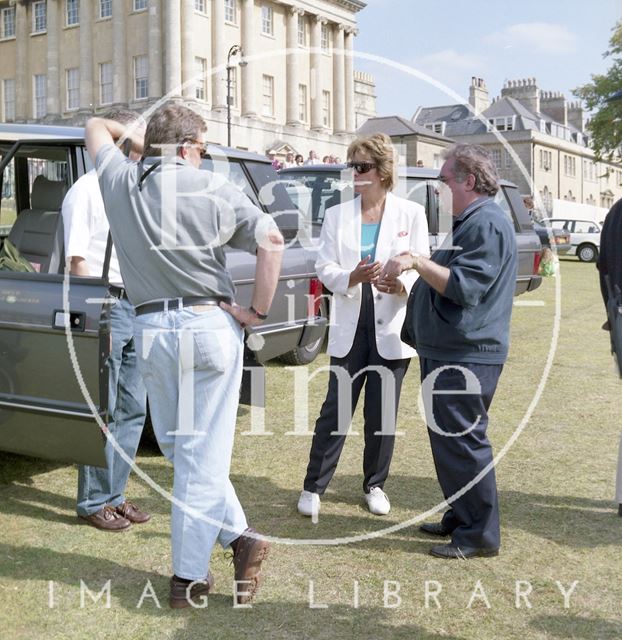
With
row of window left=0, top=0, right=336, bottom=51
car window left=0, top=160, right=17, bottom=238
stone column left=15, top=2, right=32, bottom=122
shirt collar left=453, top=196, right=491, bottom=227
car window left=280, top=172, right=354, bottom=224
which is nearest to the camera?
shirt collar left=453, top=196, right=491, bottom=227

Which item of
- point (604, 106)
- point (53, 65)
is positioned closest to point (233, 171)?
point (604, 106)

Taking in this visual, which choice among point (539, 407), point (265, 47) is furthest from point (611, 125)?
point (539, 407)

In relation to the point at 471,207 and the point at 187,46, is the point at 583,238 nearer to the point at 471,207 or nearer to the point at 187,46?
the point at 187,46

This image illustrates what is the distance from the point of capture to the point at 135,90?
51844 mm

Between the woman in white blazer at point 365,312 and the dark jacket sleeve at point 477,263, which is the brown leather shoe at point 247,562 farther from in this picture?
the dark jacket sleeve at point 477,263

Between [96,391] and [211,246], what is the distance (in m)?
1.16

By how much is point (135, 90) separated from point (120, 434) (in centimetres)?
5048

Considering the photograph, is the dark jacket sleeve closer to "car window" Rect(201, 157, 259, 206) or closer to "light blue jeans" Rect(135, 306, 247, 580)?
"light blue jeans" Rect(135, 306, 247, 580)

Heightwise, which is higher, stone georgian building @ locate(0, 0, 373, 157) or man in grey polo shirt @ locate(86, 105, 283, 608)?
stone georgian building @ locate(0, 0, 373, 157)

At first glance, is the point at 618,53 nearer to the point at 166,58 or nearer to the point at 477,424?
the point at 166,58

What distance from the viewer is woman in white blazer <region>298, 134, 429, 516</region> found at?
4.70 metres

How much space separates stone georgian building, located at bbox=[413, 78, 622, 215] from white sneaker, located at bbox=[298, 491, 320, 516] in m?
74.7

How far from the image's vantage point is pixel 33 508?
4855 millimetres

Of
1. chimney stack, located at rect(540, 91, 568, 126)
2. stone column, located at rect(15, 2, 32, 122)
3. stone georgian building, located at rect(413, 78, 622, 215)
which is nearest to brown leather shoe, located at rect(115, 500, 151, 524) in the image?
stone column, located at rect(15, 2, 32, 122)
